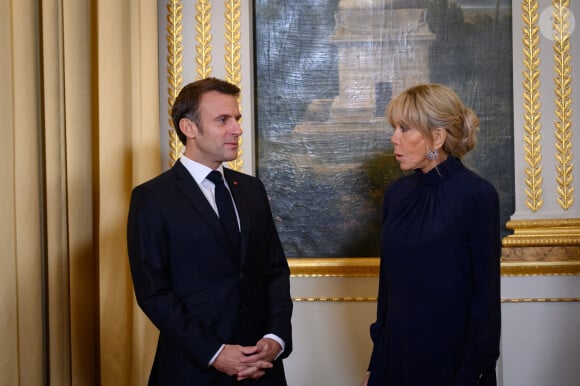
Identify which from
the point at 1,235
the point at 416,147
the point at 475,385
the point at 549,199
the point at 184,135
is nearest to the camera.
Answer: the point at 475,385

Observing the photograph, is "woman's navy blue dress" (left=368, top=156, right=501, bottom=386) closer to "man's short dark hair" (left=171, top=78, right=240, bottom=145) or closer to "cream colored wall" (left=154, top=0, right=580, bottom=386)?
"man's short dark hair" (left=171, top=78, right=240, bottom=145)

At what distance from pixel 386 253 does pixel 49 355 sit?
2.05m

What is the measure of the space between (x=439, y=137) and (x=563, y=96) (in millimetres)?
1641

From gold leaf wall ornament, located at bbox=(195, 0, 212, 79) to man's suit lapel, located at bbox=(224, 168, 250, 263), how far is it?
126 centimetres

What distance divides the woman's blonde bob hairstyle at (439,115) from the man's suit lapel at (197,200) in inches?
29.4

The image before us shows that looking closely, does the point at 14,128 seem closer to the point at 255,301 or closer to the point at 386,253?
the point at 255,301

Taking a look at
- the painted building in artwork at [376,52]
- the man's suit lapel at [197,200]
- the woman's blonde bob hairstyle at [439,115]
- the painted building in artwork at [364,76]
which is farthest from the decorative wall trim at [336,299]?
the woman's blonde bob hairstyle at [439,115]

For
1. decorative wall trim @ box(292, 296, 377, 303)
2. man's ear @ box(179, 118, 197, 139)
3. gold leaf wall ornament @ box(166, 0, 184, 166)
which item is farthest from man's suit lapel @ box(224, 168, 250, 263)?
decorative wall trim @ box(292, 296, 377, 303)

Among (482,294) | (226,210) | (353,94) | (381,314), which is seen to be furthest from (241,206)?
(353,94)

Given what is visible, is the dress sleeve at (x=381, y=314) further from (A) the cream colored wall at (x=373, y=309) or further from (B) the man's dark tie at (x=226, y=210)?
(A) the cream colored wall at (x=373, y=309)

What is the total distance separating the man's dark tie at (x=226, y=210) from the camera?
263 centimetres

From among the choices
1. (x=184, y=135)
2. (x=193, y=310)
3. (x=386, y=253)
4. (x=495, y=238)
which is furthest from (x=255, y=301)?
(x=495, y=238)

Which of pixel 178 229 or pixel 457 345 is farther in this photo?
pixel 178 229

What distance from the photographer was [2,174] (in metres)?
3.52
